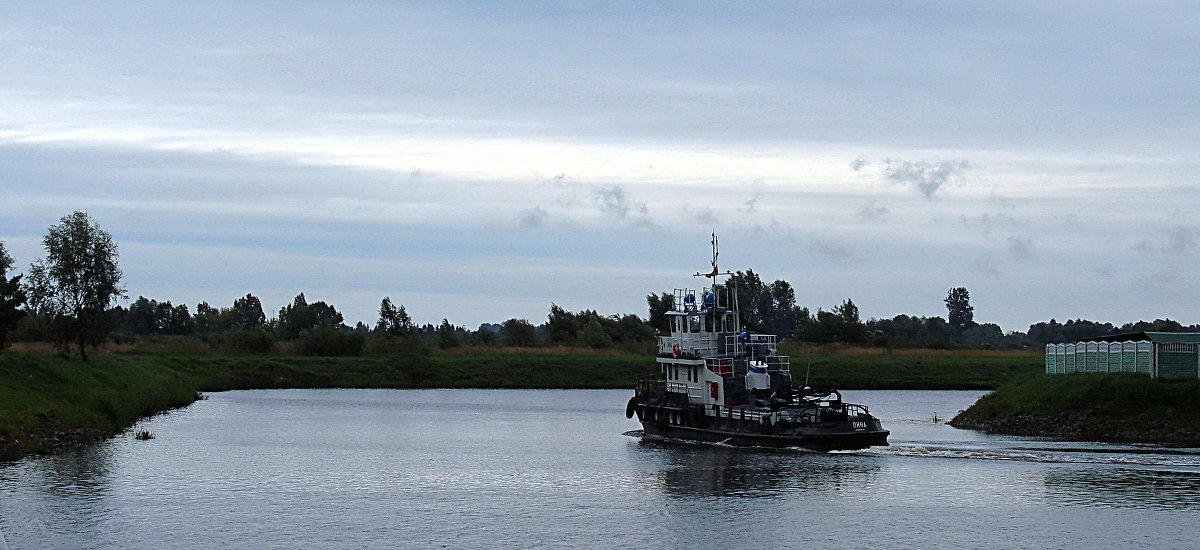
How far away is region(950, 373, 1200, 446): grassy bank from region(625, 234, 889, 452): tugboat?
38.8ft

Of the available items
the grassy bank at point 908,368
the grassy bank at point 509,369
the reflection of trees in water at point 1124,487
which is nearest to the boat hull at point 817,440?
the reflection of trees in water at point 1124,487

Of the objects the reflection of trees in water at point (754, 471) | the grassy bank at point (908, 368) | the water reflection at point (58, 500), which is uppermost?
the grassy bank at point (908, 368)

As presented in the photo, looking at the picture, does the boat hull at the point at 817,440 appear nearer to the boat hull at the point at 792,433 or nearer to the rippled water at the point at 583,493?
the boat hull at the point at 792,433

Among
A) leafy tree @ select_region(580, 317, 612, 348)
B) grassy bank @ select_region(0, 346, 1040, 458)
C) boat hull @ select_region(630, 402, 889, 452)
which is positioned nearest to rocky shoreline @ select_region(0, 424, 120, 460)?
boat hull @ select_region(630, 402, 889, 452)

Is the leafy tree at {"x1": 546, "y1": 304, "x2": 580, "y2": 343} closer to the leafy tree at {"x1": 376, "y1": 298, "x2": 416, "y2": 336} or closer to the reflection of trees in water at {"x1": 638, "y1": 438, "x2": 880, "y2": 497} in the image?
the leafy tree at {"x1": 376, "y1": 298, "x2": 416, "y2": 336}

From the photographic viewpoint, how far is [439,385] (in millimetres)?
135875

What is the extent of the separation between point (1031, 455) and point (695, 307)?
20360mm

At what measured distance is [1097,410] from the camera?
228 ft

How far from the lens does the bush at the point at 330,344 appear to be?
502ft

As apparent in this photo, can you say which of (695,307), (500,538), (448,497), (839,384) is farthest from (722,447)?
(839,384)

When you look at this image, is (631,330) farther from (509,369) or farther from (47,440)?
(47,440)

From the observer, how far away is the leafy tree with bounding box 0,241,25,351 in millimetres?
75375

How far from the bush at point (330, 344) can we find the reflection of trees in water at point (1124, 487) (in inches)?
4318

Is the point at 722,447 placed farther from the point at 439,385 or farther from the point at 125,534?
the point at 439,385
